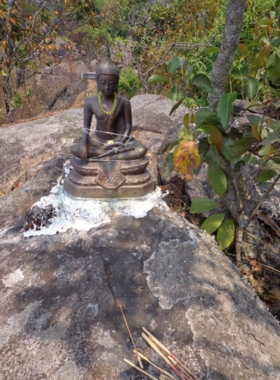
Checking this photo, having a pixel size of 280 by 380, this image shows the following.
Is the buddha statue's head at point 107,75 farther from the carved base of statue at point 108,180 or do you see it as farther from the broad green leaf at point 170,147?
the broad green leaf at point 170,147

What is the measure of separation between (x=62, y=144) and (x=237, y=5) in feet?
11.7

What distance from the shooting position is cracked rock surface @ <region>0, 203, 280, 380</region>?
1.32 metres

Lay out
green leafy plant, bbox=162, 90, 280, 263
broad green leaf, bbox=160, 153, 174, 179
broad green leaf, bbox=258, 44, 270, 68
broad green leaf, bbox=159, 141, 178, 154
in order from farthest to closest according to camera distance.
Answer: broad green leaf, bbox=160, 153, 174, 179 < broad green leaf, bbox=159, 141, 178, 154 < broad green leaf, bbox=258, 44, 270, 68 < green leafy plant, bbox=162, 90, 280, 263

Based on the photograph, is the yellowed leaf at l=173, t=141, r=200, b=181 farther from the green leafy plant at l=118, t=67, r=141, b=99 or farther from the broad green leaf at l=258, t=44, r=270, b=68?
the green leafy plant at l=118, t=67, r=141, b=99

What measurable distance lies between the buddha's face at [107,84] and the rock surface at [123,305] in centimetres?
116

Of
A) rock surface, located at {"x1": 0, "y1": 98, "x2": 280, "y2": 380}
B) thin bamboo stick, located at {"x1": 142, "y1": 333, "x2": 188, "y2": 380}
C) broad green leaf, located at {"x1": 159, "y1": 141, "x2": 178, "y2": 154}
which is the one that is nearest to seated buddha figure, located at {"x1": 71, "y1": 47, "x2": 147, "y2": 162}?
broad green leaf, located at {"x1": 159, "y1": 141, "x2": 178, "y2": 154}

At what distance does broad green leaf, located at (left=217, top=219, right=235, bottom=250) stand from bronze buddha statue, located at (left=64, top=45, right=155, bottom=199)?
732 millimetres

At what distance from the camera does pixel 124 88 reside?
321 inches

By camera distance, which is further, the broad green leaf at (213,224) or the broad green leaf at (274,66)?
the broad green leaf at (213,224)

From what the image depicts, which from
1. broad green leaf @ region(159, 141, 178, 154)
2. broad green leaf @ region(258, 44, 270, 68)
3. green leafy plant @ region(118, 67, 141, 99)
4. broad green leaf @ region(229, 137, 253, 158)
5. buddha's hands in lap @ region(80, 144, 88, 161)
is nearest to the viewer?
broad green leaf @ region(258, 44, 270, 68)

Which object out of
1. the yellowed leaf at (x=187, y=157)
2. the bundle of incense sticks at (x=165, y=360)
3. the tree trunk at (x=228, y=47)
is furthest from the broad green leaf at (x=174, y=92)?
the bundle of incense sticks at (x=165, y=360)

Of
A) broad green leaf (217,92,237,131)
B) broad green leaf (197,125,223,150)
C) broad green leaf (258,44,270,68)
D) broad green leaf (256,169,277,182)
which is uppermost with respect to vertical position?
broad green leaf (258,44,270,68)

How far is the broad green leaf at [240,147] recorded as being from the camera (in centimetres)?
166

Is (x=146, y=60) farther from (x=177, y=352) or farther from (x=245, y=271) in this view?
(x=177, y=352)
